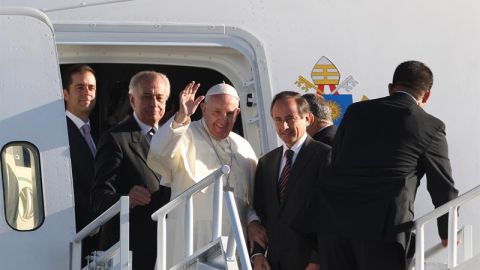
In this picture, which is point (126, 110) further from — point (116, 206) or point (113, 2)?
point (116, 206)

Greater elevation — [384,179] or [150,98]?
[150,98]

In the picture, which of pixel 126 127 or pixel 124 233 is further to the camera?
pixel 126 127

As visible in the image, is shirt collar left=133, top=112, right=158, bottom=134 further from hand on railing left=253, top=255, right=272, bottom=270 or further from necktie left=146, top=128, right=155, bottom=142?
hand on railing left=253, top=255, right=272, bottom=270

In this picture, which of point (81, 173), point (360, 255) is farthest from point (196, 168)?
point (360, 255)

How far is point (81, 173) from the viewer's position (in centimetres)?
765

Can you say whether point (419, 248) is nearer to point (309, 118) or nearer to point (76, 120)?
point (309, 118)

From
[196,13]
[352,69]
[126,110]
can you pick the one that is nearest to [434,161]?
[352,69]

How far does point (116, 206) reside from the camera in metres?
6.41

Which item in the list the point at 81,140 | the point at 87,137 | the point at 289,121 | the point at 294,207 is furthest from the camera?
the point at 87,137

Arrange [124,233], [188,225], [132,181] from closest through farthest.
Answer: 1. [124,233]
2. [188,225]
3. [132,181]

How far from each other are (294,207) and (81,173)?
168 cm

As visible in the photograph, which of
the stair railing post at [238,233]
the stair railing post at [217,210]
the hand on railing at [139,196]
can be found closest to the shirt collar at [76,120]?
the hand on railing at [139,196]

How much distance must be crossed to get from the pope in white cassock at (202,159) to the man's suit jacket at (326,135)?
1.69ft

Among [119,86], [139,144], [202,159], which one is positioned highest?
[119,86]
